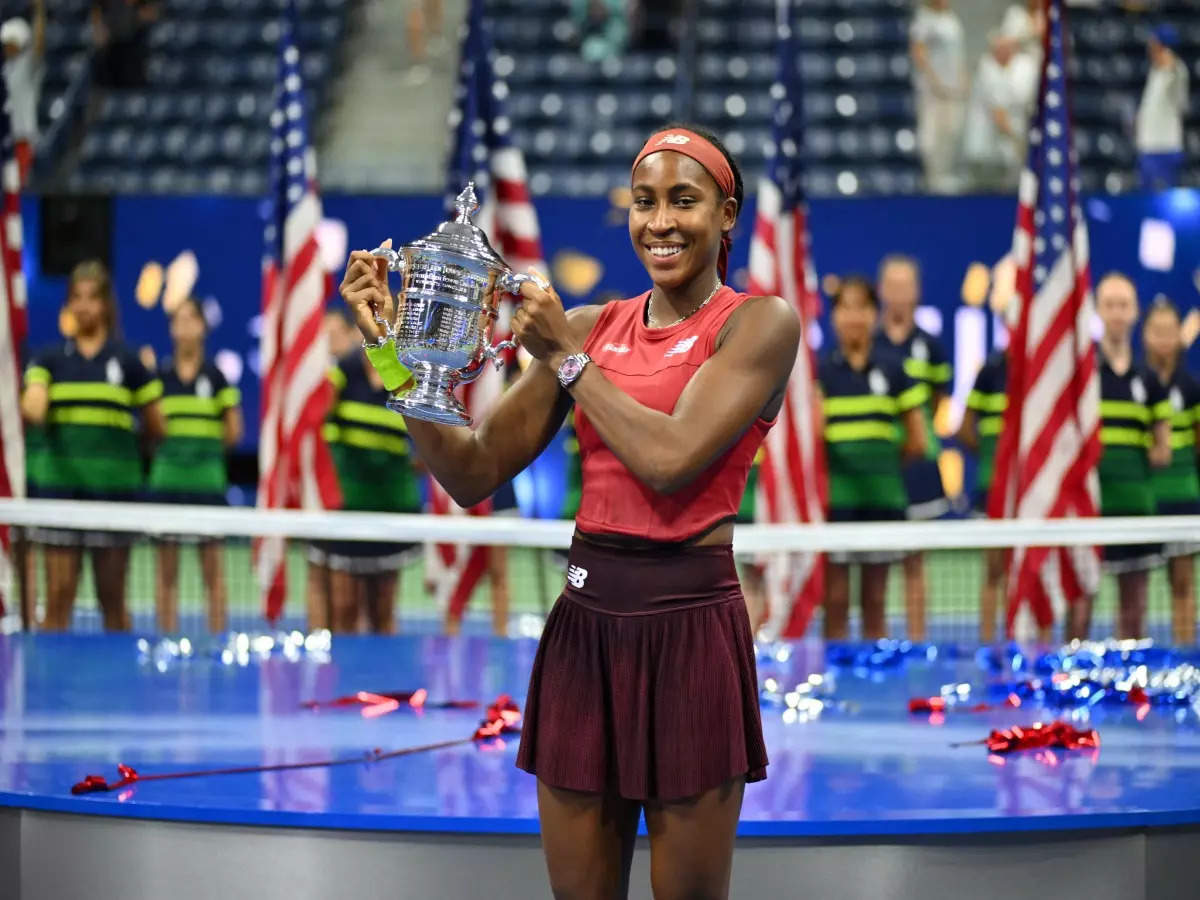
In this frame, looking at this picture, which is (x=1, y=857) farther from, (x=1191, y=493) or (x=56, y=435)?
(x=1191, y=493)

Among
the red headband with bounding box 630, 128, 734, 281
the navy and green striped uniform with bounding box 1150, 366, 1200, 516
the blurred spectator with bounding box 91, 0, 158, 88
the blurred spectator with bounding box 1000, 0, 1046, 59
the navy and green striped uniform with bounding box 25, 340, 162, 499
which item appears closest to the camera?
the red headband with bounding box 630, 128, 734, 281

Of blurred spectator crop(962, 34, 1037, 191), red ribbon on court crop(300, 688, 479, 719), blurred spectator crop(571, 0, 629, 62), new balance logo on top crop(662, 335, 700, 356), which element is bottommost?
red ribbon on court crop(300, 688, 479, 719)

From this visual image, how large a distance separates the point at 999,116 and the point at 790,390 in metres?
5.95

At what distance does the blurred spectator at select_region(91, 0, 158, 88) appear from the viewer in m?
15.0

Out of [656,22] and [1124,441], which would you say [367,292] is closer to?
[1124,441]

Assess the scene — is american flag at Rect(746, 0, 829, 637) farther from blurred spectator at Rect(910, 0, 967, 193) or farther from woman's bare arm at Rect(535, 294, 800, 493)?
blurred spectator at Rect(910, 0, 967, 193)

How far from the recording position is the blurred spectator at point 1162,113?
1224 centimetres

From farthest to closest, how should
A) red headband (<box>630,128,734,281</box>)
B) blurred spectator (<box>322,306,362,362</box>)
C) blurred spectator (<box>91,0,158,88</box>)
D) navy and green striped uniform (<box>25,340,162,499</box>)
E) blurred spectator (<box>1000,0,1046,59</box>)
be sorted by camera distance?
blurred spectator (<box>91,0,158,88</box>), blurred spectator (<box>1000,0,1046,59</box>), blurred spectator (<box>322,306,362,362</box>), navy and green striped uniform (<box>25,340,162,499</box>), red headband (<box>630,128,734,281</box>)

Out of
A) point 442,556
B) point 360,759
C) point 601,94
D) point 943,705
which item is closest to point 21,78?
point 601,94

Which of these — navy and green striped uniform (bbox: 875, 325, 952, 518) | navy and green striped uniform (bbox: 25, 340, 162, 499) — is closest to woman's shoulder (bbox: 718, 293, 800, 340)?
navy and green striped uniform (bbox: 875, 325, 952, 518)

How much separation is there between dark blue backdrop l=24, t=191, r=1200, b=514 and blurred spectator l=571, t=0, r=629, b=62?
391 cm

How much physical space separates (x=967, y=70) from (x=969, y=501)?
14.7 ft

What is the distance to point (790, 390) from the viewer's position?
725 cm

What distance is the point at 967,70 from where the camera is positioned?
14.1m
